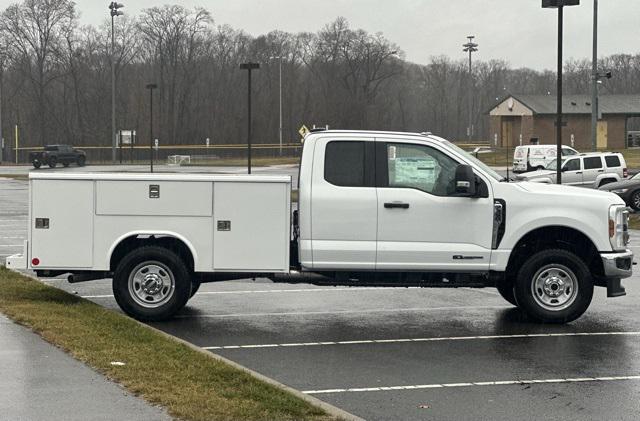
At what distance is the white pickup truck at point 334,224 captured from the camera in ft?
37.1

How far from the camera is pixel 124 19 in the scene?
371 ft

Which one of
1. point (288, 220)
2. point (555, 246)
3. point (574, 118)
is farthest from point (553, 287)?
point (574, 118)

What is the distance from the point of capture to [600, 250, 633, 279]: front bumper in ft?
37.3

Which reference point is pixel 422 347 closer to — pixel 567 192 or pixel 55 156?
pixel 567 192

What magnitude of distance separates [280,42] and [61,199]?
113702 millimetres

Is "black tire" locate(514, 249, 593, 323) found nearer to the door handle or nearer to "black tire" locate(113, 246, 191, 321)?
the door handle

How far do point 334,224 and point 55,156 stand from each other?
208ft

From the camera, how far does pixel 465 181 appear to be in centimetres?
1112

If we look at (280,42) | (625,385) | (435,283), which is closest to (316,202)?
(435,283)

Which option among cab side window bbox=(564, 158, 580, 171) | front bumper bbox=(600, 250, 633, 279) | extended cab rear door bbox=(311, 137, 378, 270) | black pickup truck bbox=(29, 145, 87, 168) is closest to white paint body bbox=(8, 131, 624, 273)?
extended cab rear door bbox=(311, 137, 378, 270)

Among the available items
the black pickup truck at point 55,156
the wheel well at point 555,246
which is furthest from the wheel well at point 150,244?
the black pickup truck at point 55,156

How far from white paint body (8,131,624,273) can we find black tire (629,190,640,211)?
64.2 ft

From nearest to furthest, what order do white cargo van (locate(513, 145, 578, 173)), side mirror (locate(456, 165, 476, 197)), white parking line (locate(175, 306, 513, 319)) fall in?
side mirror (locate(456, 165, 476, 197)), white parking line (locate(175, 306, 513, 319)), white cargo van (locate(513, 145, 578, 173))

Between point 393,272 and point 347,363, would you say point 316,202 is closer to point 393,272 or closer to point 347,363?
point 393,272
